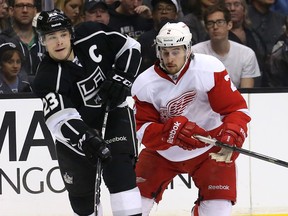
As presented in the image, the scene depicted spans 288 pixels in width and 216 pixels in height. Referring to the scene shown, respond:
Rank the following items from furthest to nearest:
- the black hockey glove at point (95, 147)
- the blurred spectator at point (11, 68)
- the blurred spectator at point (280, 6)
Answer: the blurred spectator at point (280, 6), the blurred spectator at point (11, 68), the black hockey glove at point (95, 147)

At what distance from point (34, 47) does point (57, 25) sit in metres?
1.44

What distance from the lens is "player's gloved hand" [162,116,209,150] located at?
420cm

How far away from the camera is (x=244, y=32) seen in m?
5.80

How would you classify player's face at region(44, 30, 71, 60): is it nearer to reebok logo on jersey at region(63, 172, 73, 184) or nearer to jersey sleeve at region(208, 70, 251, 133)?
reebok logo on jersey at region(63, 172, 73, 184)

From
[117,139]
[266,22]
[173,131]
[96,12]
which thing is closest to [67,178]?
[117,139]

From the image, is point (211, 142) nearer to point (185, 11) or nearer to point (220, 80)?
point (220, 80)

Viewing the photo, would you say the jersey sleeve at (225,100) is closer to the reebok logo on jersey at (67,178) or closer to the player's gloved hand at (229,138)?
the player's gloved hand at (229,138)

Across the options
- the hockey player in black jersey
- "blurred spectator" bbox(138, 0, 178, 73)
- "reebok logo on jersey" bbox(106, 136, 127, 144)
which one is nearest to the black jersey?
the hockey player in black jersey

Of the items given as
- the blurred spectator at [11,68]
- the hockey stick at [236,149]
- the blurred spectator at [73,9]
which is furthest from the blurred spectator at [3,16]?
the hockey stick at [236,149]

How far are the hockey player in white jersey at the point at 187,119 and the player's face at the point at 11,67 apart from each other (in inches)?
54.5

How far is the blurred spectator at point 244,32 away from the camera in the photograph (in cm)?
575

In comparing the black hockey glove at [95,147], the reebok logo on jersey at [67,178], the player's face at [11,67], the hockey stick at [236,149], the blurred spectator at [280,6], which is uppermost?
the blurred spectator at [280,6]

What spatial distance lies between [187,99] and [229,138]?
33 centimetres

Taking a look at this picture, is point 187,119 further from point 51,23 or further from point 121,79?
point 51,23
